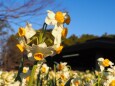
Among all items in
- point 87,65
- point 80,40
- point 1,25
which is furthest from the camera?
point 80,40

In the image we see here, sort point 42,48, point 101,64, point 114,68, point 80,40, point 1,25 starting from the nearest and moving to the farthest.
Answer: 1. point 42,48
2. point 114,68
3. point 101,64
4. point 1,25
5. point 80,40

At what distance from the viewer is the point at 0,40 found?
37.9 feet

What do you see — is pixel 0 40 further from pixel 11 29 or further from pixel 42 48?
pixel 42 48

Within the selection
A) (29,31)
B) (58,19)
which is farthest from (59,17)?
(29,31)

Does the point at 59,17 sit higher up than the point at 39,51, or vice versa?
the point at 59,17

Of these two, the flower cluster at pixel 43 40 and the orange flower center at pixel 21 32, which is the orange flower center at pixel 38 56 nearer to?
the flower cluster at pixel 43 40

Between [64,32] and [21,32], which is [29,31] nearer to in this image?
[21,32]

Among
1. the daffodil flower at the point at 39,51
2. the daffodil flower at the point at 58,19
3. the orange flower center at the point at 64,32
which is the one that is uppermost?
the daffodil flower at the point at 58,19

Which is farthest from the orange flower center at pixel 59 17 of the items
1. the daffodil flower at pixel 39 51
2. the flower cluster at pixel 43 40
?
the daffodil flower at pixel 39 51

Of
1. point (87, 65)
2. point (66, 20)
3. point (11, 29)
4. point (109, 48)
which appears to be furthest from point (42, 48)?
point (87, 65)

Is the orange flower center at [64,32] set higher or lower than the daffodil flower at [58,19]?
lower

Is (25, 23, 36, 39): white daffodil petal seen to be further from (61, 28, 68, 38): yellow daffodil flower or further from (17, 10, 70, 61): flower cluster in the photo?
(61, 28, 68, 38): yellow daffodil flower

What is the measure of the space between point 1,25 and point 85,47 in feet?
26.2

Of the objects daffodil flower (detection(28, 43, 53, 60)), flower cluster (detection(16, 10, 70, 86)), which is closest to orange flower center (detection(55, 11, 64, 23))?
flower cluster (detection(16, 10, 70, 86))
